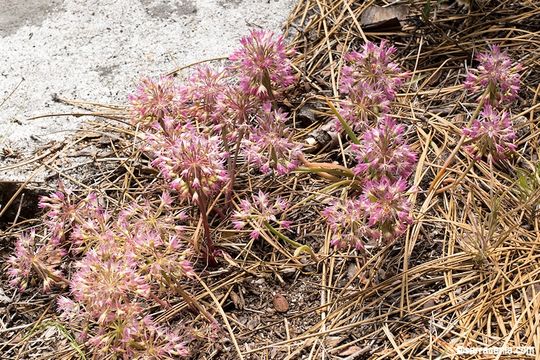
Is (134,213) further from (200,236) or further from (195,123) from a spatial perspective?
(195,123)

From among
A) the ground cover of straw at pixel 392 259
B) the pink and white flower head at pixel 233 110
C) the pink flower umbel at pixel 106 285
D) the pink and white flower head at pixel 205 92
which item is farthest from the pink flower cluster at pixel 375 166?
the pink flower umbel at pixel 106 285

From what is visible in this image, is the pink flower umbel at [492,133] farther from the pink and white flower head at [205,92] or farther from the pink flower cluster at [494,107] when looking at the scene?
the pink and white flower head at [205,92]

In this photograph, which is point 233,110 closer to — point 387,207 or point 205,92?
point 205,92

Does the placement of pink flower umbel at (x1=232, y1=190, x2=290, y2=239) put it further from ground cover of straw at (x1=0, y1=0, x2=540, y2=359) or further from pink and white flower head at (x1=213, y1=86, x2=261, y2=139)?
pink and white flower head at (x1=213, y1=86, x2=261, y2=139)

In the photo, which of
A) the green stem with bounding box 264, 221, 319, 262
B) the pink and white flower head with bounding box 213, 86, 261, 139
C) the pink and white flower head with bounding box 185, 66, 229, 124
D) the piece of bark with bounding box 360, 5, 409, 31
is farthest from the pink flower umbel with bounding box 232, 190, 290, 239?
the piece of bark with bounding box 360, 5, 409, 31

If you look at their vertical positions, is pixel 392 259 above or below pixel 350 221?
below

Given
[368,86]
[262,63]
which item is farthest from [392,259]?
[262,63]
